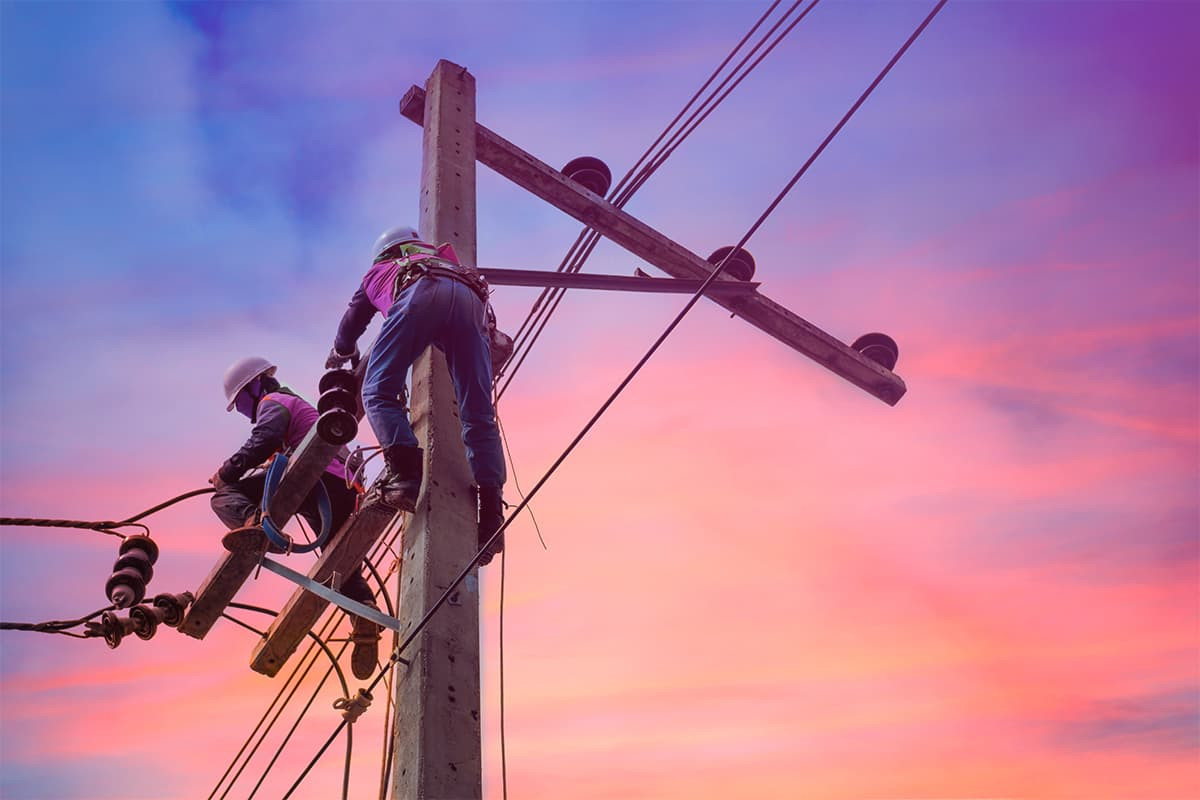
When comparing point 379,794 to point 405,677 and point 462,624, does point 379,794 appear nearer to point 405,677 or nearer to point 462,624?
point 405,677

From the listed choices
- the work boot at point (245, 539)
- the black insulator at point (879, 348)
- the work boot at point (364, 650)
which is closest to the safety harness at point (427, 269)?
the work boot at point (245, 539)

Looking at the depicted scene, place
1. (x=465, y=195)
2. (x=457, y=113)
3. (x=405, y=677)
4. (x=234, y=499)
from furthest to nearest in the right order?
1. (x=457, y=113)
2. (x=465, y=195)
3. (x=234, y=499)
4. (x=405, y=677)

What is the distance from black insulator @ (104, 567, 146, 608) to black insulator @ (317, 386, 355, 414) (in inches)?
51.0

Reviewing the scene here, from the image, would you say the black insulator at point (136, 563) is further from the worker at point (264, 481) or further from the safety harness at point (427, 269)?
the safety harness at point (427, 269)

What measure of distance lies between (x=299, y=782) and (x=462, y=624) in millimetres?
1669

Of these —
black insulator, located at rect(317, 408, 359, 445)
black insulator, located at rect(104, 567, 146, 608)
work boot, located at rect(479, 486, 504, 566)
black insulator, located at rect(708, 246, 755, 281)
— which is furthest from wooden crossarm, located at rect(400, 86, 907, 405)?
black insulator, located at rect(104, 567, 146, 608)

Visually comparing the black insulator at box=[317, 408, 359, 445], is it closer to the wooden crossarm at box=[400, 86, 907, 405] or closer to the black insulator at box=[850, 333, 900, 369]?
the wooden crossarm at box=[400, 86, 907, 405]

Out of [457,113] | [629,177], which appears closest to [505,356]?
[457,113]

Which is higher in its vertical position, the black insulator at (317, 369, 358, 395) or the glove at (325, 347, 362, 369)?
the glove at (325, 347, 362, 369)

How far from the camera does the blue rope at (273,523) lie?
405 centimetres

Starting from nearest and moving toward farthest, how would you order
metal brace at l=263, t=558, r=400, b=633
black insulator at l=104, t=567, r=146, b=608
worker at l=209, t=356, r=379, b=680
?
metal brace at l=263, t=558, r=400, b=633 → black insulator at l=104, t=567, r=146, b=608 → worker at l=209, t=356, r=379, b=680

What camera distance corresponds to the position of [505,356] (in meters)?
4.73

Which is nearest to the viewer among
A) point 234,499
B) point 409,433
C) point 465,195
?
point 409,433

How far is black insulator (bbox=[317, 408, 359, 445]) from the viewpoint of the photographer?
146 inches
